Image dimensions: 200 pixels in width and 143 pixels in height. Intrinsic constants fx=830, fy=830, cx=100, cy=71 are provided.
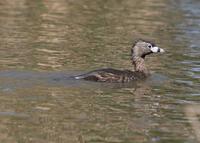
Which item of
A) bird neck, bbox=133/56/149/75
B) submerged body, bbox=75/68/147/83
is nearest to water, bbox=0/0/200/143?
submerged body, bbox=75/68/147/83

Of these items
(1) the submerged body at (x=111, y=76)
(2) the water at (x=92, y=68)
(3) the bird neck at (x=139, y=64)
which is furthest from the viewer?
(3) the bird neck at (x=139, y=64)

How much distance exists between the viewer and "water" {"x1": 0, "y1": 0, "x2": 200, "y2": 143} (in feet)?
37.9

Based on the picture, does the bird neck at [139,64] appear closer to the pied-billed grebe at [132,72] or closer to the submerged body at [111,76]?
the pied-billed grebe at [132,72]

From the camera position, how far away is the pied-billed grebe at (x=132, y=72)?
15398mm

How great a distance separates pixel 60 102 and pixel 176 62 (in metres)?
5.14

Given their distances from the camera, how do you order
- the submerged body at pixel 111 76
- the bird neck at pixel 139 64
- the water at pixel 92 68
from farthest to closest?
the bird neck at pixel 139 64, the submerged body at pixel 111 76, the water at pixel 92 68

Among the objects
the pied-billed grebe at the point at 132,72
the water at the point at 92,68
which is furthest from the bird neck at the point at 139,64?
the water at the point at 92,68

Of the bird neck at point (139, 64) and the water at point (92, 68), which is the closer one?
the water at point (92, 68)

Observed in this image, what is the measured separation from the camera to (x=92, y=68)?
666 inches

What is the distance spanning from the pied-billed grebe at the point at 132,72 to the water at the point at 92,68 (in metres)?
0.17

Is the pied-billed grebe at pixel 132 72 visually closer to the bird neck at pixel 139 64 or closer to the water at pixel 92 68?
the bird neck at pixel 139 64

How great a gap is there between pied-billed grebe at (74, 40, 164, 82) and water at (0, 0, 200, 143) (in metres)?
0.17

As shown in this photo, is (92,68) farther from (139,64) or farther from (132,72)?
(139,64)

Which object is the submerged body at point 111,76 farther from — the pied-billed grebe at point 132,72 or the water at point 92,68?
the water at point 92,68
